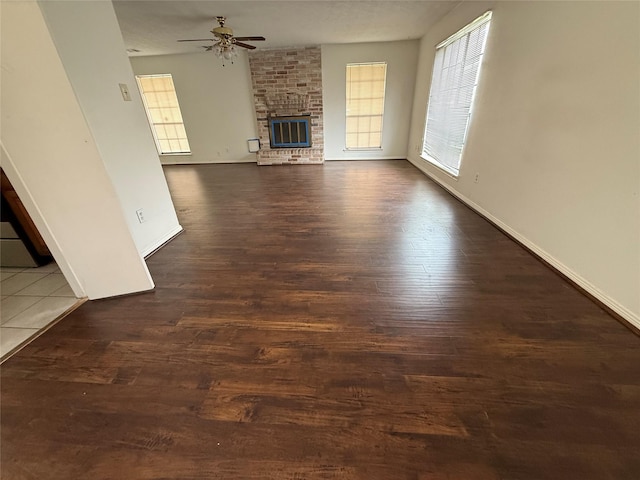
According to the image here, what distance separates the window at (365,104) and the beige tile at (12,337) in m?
6.22

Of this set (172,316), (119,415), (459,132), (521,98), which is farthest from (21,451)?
(459,132)

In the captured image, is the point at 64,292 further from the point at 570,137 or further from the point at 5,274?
the point at 570,137

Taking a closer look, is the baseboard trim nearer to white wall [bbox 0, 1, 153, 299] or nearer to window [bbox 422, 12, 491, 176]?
white wall [bbox 0, 1, 153, 299]

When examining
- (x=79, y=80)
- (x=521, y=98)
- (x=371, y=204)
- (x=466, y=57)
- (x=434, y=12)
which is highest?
(x=434, y=12)

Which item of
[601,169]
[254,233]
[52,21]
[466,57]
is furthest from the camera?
[466,57]

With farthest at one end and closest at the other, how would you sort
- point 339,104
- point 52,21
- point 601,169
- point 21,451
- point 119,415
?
point 339,104, point 601,169, point 52,21, point 119,415, point 21,451

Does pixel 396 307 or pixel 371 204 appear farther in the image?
pixel 371 204

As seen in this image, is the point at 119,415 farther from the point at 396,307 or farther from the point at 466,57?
the point at 466,57

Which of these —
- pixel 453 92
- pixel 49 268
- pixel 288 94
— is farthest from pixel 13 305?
pixel 288 94

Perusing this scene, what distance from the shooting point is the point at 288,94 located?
19.9ft

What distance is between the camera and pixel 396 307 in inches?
68.4

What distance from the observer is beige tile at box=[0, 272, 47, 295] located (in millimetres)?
2004

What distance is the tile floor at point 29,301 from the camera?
162cm

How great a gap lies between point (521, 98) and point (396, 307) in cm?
235
